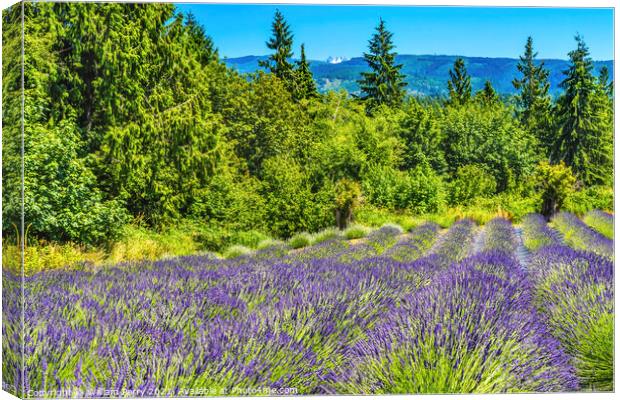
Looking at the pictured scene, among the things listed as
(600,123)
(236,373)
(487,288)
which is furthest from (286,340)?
(600,123)

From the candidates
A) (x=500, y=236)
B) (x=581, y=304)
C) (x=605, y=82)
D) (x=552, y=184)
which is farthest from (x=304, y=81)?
(x=581, y=304)

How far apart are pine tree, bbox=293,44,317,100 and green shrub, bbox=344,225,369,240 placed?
1194mm

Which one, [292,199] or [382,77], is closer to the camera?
[292,199]

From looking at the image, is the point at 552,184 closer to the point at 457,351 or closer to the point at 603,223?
the point at 603,223

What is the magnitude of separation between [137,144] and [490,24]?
303 cm

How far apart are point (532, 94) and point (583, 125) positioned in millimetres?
521

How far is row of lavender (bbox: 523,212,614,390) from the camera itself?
17.0 ft

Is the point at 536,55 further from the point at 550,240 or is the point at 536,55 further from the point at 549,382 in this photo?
the point at 549,382

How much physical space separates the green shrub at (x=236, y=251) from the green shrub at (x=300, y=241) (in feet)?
1.21

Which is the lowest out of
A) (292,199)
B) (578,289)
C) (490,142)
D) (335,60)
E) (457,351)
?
(457,351)

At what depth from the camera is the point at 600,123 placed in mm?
5805

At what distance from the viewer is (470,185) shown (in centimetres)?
584

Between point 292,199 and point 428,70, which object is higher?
point 428,70

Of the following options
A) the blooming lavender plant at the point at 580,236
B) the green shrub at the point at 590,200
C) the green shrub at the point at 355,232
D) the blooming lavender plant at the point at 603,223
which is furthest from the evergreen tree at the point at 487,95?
the green shrub at the point at 355,232
